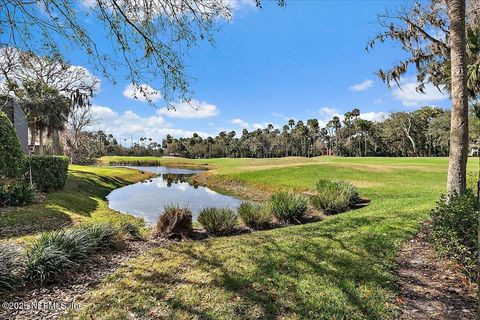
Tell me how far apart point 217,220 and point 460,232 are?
6.16 metres

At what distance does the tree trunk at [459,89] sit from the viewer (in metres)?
6.93

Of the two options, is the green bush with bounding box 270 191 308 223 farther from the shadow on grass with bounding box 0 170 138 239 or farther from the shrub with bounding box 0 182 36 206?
the shrub with bounding box 0 182 36 206

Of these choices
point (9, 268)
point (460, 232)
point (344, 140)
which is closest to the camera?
point (9, 268)

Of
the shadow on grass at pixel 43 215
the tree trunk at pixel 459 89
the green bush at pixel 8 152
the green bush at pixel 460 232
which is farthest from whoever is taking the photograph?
the green bush at pixel 8 152

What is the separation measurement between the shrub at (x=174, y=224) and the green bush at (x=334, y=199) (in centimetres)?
658

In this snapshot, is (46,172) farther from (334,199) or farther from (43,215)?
(334,199)

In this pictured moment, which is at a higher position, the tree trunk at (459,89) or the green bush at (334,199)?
the tree trunk at (459,89)

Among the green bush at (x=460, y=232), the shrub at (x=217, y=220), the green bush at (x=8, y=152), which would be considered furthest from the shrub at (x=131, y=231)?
the green bush at (x=460, y=232)

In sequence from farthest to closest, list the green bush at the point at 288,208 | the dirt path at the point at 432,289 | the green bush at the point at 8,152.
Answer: the green bush at the point at 8,152 < the green bush at the point at 288,208 < the dirt path at the point at 432,289

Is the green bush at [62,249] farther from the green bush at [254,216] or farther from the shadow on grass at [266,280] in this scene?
the green bush at [254,216]

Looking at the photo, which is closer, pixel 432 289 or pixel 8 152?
pixel 432 289

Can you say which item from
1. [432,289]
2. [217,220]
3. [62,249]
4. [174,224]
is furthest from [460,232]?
[62,249]

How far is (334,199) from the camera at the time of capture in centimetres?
1325

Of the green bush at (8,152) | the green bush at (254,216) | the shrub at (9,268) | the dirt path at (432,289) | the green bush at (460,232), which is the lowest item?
the green bush at (254,216)
